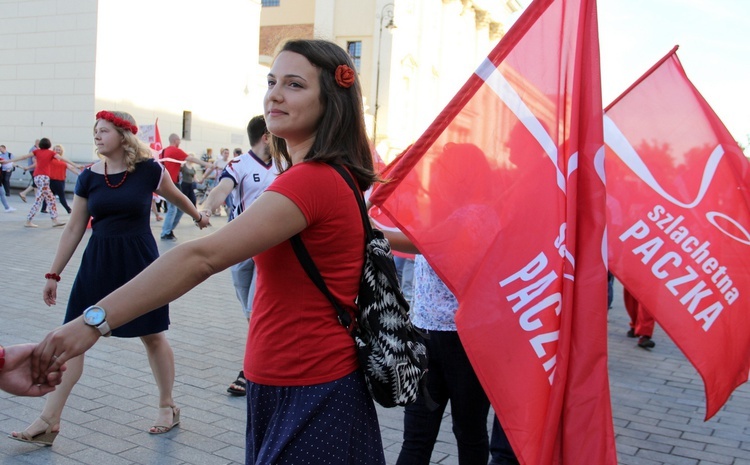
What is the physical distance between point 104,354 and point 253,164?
2150 mm

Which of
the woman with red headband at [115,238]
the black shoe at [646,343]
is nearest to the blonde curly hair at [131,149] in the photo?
the woman with red headband at [115,238]

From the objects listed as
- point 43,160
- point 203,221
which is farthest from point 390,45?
point 203,221

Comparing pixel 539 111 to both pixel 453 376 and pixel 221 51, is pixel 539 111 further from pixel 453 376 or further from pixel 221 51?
pixel 221 51

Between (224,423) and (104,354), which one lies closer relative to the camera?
(224,423)

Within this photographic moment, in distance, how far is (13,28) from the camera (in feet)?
87.5

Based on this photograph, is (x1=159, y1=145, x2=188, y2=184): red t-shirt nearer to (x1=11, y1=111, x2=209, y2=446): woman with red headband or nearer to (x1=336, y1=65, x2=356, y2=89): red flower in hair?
(x1=11, y1=111, x2=209, y2=446): woman with red headband

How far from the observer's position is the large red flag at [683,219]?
3818 mm

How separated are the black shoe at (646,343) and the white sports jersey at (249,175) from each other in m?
5.11

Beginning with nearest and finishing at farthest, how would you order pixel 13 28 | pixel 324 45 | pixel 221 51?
pixel 324 45
pixel 13 28
pixel 221 51

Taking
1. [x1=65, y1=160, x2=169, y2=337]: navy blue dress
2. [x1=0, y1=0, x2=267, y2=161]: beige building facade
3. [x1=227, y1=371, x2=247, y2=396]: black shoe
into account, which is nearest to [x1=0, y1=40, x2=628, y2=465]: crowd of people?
[x1=65, y1=160, x2=169, y2=337]: navy blue dress

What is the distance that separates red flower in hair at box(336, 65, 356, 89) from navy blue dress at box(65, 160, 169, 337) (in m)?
2.53

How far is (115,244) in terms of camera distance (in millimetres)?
4441

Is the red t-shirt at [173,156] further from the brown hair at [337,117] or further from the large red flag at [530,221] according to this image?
the brown hair at [337,117]

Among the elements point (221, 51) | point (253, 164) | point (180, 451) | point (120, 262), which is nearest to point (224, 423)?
point (180, 451)
